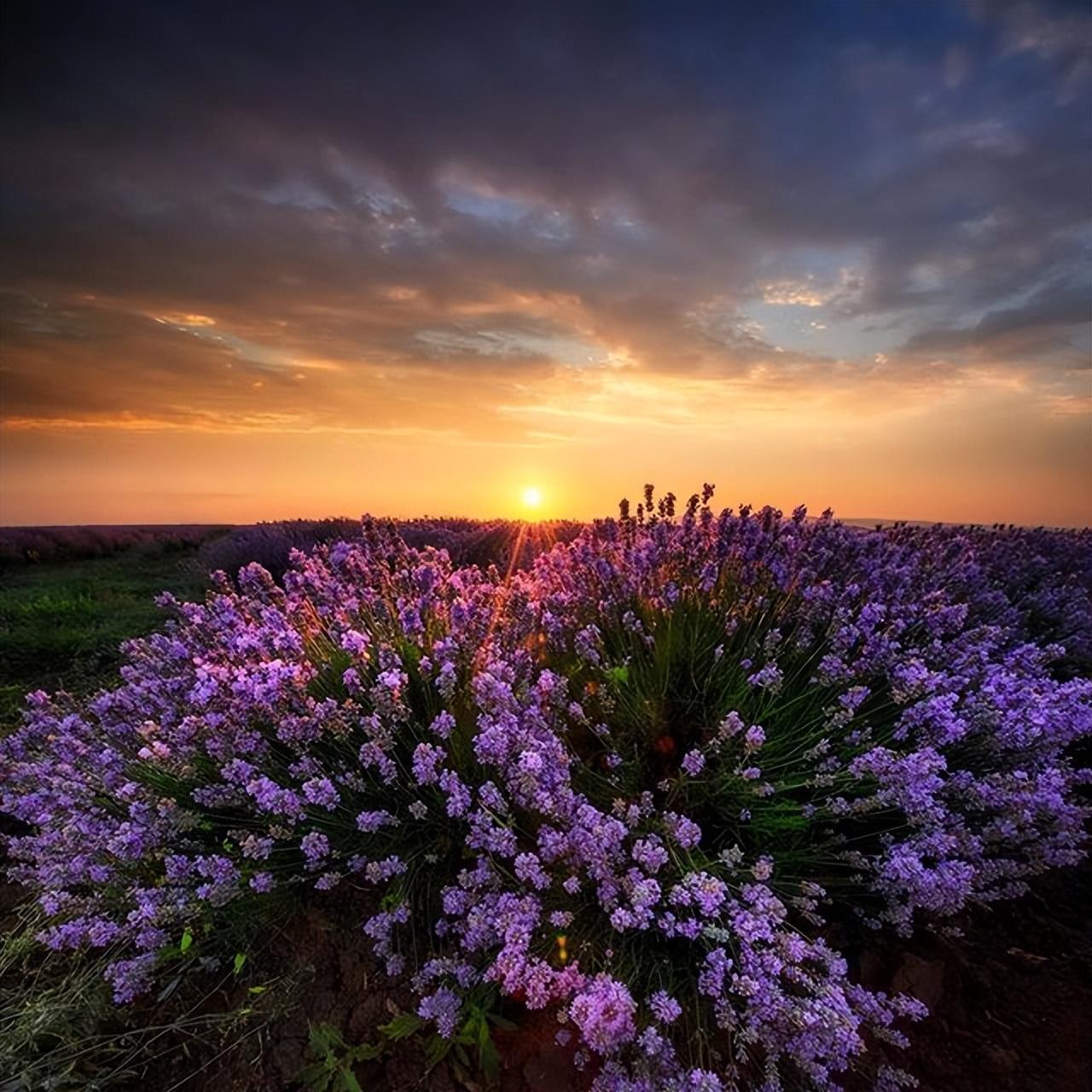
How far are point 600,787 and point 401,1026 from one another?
885 mm

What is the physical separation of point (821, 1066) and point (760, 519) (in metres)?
2.08

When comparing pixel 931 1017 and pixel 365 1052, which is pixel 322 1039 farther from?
pixel 931 1017

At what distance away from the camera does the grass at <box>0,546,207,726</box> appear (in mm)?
5148

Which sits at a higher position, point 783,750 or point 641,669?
point 641,669

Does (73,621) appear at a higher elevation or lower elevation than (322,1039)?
higher

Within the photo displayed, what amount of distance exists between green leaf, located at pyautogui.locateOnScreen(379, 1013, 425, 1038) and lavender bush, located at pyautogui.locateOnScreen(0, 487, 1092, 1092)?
95mm

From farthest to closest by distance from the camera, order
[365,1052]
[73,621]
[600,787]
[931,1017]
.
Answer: [73,621]
[600,787]
[931,1017]
[365,1052]

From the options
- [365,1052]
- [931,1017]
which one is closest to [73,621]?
[365,1052]

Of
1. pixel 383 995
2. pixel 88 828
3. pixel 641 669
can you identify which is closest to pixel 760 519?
pixel 641 669

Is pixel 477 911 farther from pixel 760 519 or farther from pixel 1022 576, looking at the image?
pixel 1022 576

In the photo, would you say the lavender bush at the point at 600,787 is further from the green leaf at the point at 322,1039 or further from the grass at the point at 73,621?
the grass at the point at 73,621

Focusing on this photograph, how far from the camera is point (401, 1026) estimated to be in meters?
1.85

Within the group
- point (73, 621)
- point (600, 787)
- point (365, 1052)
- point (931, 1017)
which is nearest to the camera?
point (365, 1052)

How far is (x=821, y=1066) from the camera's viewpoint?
167 cm
